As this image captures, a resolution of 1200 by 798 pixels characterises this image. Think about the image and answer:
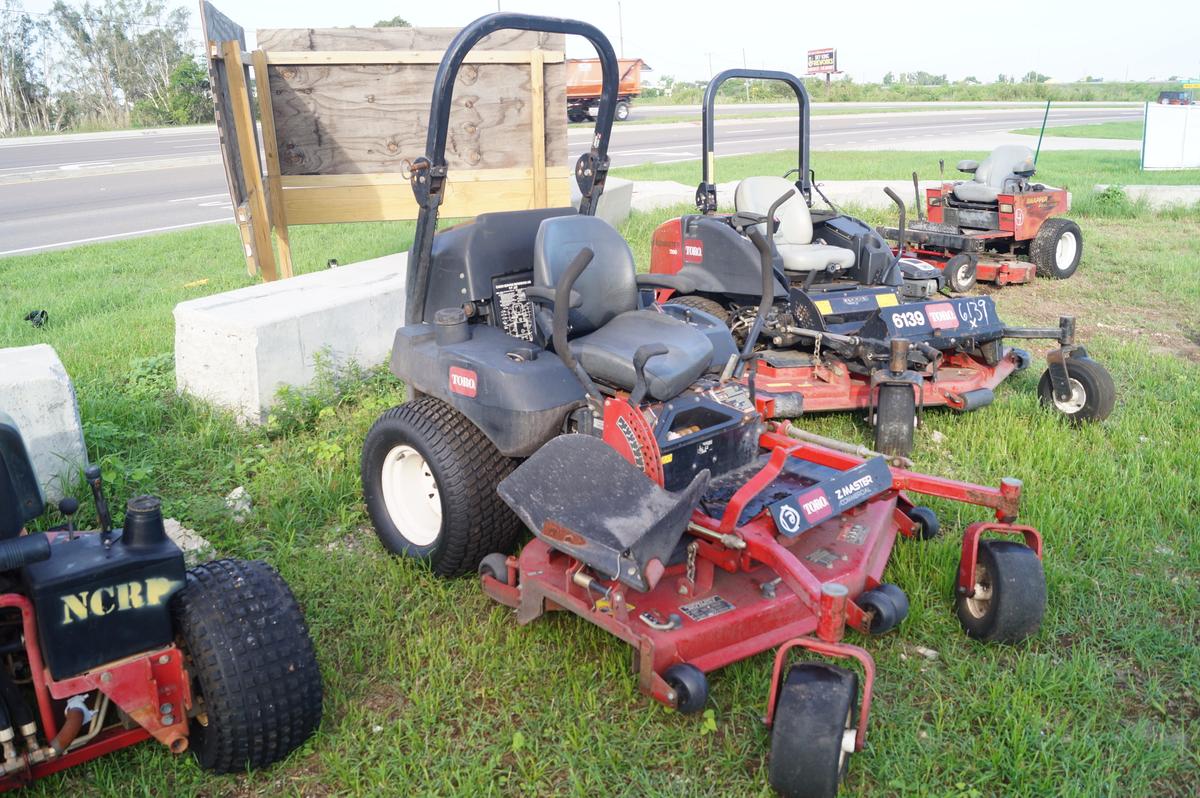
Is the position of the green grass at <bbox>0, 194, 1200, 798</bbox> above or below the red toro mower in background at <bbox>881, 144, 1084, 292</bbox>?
below

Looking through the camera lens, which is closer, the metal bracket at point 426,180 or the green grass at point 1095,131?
the metal bracket at point 426,180

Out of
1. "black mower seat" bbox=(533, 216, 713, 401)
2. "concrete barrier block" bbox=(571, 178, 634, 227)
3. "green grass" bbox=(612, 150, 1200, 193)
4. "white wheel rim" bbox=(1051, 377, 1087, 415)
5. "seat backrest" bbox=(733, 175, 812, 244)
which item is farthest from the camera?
"green grass" bbox=(612, 150, 1200, 193)

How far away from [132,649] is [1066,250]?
8.74 meters

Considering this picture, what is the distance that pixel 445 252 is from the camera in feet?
12.6

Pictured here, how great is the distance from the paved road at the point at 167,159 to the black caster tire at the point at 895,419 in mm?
9153

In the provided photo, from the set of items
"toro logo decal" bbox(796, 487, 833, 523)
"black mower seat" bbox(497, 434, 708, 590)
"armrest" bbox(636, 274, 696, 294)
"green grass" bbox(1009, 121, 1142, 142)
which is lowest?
"toro logo decal" bbox(796, 487, 833, 523)

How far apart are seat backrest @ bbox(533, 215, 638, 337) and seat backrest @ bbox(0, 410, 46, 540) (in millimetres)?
1800

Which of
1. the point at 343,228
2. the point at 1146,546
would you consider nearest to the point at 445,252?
the point at 1146,546

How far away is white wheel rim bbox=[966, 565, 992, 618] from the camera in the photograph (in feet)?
10.4

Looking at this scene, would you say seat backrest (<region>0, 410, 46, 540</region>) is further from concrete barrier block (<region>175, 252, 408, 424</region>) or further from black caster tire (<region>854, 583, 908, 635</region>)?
concrete barrier block (<region>175, 252, 408, 424</region>)

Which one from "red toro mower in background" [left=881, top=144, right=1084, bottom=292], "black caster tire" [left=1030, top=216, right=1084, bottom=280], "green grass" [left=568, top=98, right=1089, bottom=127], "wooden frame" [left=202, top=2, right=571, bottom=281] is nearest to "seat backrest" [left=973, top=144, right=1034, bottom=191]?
"red toro mower in background" [left=881, top=144, right=1084, bottom=292]

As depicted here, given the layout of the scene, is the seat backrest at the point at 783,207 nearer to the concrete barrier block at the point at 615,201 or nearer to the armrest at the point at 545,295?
the armrest at the point at 545,295

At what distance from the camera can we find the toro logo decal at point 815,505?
2.99 meters

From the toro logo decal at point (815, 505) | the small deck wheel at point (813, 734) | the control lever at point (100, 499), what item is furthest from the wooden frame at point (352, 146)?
the small deck wheel at point (813, 734)
